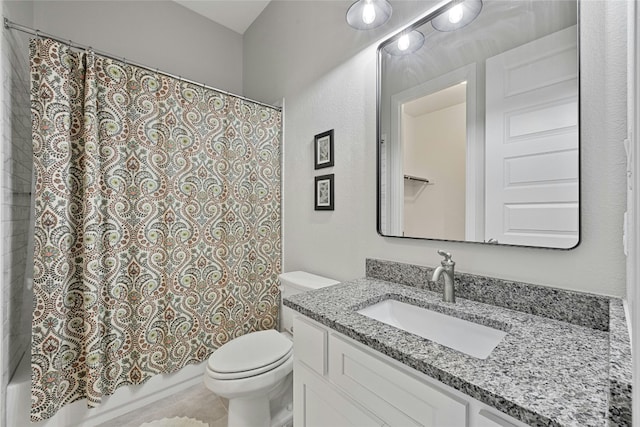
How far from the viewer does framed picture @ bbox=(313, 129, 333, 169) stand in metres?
1.67

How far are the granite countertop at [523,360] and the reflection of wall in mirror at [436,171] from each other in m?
0.33

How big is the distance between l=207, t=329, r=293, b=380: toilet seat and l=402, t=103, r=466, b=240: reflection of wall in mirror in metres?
0.89

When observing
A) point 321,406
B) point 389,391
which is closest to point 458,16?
point 389,391

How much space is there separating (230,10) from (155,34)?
63 centimetres

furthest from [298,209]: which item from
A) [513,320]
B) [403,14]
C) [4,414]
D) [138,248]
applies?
[4,414]

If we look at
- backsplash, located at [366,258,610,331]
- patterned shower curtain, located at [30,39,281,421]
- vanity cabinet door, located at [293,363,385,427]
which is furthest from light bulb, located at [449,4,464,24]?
vanity cabinet door, located at [293,363,385,427]

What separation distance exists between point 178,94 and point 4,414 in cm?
173

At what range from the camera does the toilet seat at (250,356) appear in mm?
1255

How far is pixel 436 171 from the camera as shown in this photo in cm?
121

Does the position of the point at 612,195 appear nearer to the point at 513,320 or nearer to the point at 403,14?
the point at 513,320

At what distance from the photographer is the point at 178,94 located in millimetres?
Result: 1645

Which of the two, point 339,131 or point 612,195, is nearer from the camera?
point 612,195

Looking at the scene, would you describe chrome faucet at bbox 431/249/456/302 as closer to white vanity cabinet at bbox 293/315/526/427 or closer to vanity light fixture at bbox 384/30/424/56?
white vanity cabinet at bbox 293/315/526/427

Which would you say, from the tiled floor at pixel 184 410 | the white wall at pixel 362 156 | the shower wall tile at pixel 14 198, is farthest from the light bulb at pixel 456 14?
the tiled floor at pixel 184 410
